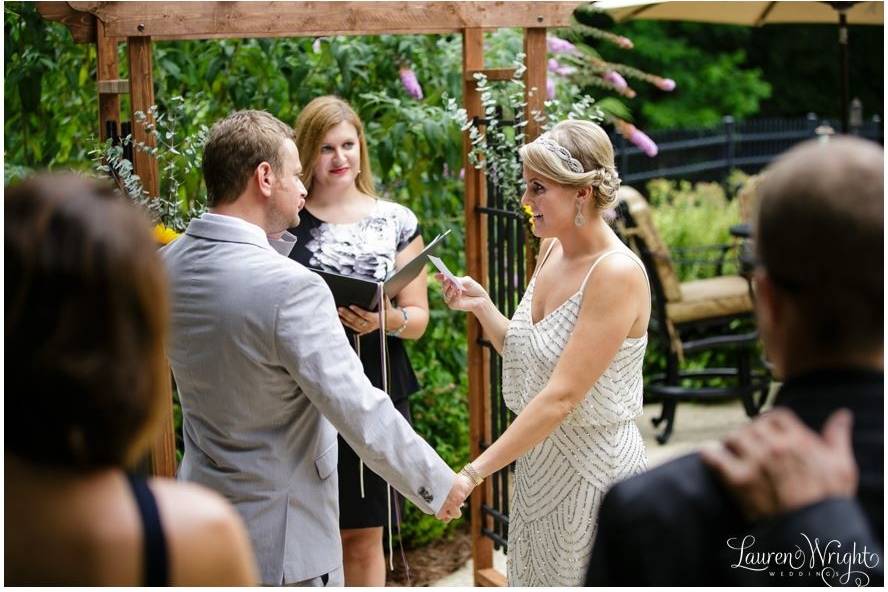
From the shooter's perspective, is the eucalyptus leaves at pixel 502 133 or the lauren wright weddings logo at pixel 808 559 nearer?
the lauren wright weddings logo at pixel 808 559

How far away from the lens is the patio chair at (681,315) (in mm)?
7027

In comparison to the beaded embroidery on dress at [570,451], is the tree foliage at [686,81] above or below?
above

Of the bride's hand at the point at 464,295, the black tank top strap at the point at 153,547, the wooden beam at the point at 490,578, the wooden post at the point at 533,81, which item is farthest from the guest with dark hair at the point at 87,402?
the wooden beam at the point at 490,578

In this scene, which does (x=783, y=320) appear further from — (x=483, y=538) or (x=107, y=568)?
(x=483, y=538)

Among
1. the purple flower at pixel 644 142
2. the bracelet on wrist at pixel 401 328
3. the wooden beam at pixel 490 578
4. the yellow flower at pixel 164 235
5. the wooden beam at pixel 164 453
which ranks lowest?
the wooden beam at pixel 490 578

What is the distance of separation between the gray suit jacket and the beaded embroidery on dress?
48 cm

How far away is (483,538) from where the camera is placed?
4.62 m

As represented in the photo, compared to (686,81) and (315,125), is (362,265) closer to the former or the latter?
(315,125)

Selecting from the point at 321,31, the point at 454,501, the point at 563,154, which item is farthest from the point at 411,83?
the point at 454,501

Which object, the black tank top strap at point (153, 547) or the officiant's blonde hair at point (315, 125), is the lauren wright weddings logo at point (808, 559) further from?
the officiant's blonde hair at point (315, 125)

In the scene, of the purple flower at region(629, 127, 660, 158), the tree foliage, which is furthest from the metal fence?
the purple flower at region(629, 127, 660, 158)

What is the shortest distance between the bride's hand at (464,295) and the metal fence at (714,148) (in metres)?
5.89

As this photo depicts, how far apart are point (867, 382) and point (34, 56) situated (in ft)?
13.4

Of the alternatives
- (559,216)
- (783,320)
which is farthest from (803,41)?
(783,320)
